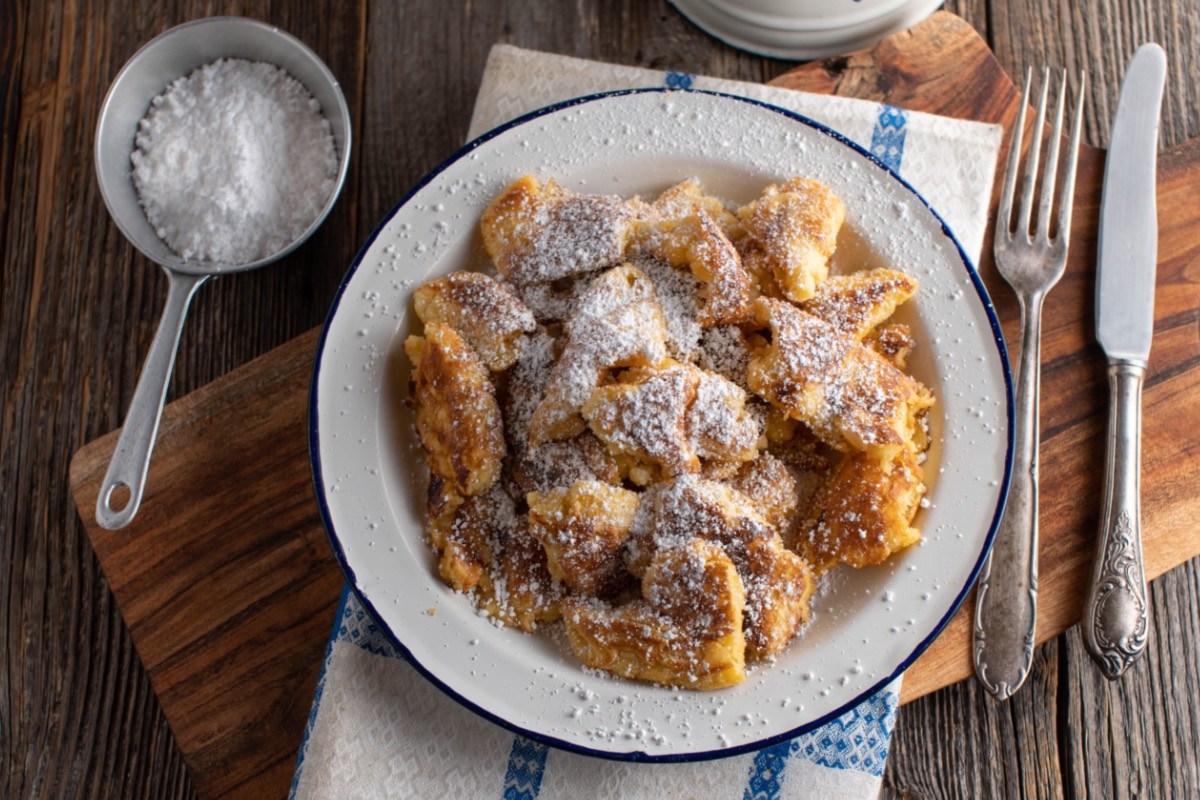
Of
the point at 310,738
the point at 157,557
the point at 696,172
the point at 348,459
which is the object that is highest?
the point at 696,172

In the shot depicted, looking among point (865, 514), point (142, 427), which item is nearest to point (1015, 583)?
point (865, 514)

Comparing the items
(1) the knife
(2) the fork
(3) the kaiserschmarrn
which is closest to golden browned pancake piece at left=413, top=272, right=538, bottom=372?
(3) the kaiserschmarrn

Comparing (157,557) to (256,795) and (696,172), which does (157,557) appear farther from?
(696,172)

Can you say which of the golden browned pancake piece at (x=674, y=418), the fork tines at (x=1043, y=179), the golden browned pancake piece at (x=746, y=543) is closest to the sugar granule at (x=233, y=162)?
the golden browned pancake piece at (x=674, y=418)

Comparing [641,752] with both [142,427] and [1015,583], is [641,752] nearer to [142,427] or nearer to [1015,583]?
[1015,583]

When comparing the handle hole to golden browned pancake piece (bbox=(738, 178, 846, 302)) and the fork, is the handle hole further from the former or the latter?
the fork

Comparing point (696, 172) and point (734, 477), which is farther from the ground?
point (696, 172)

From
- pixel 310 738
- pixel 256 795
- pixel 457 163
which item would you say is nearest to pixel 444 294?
pixel 457 163

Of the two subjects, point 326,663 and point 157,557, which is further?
point 157,557
